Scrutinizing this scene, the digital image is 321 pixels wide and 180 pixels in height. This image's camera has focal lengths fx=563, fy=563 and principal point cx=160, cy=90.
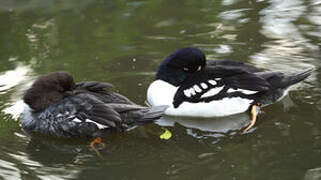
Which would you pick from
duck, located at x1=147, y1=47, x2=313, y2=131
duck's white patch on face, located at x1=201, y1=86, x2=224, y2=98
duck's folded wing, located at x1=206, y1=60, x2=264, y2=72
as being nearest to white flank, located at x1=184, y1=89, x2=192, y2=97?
duck, located at x1=147, y1=47, x2=313, y2=131

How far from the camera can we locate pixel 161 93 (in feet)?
23.0

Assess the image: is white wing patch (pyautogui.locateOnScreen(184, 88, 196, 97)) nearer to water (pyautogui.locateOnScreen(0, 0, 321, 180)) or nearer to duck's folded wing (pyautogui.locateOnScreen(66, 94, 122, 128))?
water (pyautogui.locateOnScreen(0, 0, 321, 180))

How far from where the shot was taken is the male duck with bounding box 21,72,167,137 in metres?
6.32

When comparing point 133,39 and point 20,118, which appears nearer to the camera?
point 20,118

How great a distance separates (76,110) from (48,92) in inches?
19.7

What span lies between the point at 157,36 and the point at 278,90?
10.0 feet

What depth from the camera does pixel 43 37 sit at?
32.3 feet

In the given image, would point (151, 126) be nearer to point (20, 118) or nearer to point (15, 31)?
point (20, 118)

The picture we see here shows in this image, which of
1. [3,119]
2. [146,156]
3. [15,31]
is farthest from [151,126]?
[15,31]

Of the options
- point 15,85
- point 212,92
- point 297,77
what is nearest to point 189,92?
point 212,92

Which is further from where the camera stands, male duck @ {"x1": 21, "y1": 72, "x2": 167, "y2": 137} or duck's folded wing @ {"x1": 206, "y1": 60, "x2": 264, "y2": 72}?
duck's folded wing @ {"x1": 206, "y1": 60, "x2": 264, "y2": 72}

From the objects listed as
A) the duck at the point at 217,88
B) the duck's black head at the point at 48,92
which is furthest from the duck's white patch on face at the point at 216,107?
the duck's black head at the point at 48,92

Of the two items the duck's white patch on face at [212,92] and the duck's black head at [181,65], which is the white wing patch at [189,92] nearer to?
the duck's white patch on face at [212,92]

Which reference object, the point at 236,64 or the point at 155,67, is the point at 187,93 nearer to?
the point at 236,64
